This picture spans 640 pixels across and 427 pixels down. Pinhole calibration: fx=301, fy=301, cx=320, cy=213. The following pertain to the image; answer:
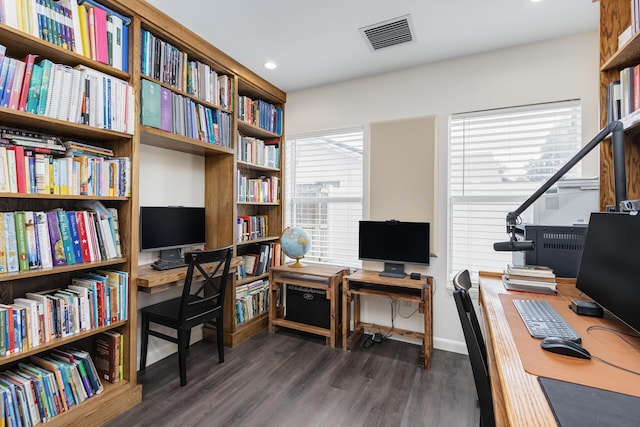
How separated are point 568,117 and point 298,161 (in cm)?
254

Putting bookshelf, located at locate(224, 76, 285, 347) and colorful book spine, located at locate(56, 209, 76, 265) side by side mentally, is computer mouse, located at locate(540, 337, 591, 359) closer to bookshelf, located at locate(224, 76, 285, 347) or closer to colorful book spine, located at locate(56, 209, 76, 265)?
colorful book spine, located at locate(56, 209, 76, 265)

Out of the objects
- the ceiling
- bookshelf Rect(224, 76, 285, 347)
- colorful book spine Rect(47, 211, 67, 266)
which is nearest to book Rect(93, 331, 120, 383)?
colorful book spine Rect(47, 211, 67, 266)

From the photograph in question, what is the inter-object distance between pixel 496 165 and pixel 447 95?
2.56 feet

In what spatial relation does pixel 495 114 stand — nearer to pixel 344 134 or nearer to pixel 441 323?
pixel 344 134

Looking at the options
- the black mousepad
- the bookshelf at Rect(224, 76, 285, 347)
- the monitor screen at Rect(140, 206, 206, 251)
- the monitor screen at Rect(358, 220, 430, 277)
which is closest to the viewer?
the black mousepad

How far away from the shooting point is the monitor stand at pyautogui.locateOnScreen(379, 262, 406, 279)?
2.80 m

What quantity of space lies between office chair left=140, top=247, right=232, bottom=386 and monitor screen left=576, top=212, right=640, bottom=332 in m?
2.19

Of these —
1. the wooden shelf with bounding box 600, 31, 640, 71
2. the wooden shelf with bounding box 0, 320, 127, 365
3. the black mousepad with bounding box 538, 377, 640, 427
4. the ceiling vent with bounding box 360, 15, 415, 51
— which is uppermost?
the ceiling vent with bounding box 360, 15, 415, 51

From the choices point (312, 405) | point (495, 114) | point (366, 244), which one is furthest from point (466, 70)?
point (312, 405)

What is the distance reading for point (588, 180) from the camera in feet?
6.21

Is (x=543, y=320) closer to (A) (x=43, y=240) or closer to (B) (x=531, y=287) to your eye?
(B) (x=531, y=287)

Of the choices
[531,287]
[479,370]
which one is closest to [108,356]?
[479,370]

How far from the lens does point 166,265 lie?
2332 millimetres

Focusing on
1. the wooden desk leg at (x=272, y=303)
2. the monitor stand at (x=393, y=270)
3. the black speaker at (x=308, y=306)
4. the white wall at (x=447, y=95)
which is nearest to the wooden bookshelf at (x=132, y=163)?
the wooden desk leg at (x=272, y=303)
